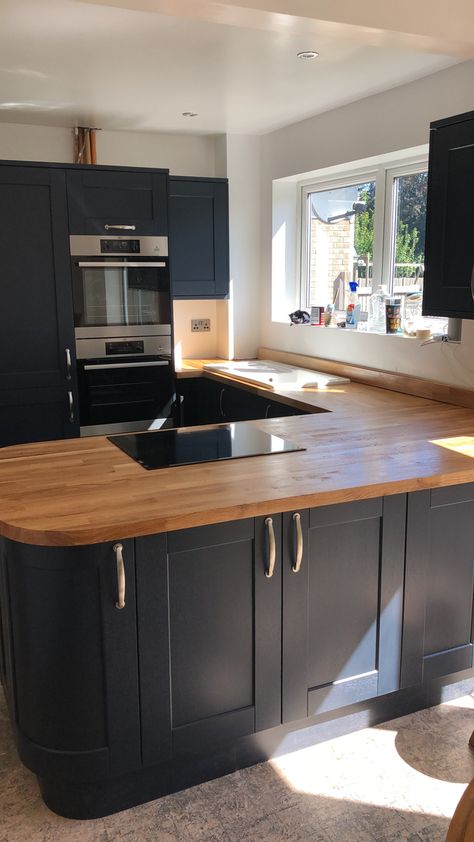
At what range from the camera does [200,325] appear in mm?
5070

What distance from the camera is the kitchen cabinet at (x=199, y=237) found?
4.52 m

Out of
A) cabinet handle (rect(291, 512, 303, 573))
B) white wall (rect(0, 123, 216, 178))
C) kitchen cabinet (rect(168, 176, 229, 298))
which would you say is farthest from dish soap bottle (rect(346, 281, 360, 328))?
cabinet handle (rect(291, 512, 303, 573))

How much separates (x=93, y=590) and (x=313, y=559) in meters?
0.65

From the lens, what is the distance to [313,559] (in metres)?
2.12

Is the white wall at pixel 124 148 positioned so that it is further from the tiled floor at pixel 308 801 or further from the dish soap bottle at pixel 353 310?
the tiled floor at pixel 308 801

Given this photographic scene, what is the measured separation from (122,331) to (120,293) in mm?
217

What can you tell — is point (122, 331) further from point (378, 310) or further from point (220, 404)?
point (378, 310)

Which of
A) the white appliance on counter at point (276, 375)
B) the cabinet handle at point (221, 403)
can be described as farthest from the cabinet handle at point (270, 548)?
the cabinet handle at point (221, 403)

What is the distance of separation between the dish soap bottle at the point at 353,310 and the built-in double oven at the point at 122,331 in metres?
1.05

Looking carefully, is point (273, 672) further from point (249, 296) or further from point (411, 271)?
point (249, 296)

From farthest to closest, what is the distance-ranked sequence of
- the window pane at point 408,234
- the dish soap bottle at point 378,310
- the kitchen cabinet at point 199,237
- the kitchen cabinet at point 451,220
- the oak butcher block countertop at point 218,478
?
the kitchen cabinet at point 199,237
the dish soap bottle at point 378,310
the window pane at point 408,234
the kitchen cabinet at point 451,220
the oak butcher block countertop at point 218,478

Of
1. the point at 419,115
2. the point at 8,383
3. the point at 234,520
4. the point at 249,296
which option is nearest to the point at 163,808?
the point at 234,520

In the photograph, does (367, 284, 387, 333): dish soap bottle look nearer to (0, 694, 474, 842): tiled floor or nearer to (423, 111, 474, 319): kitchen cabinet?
(423, 111, 474, 319): kitchen cabinet

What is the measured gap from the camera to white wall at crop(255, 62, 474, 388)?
129 inches
